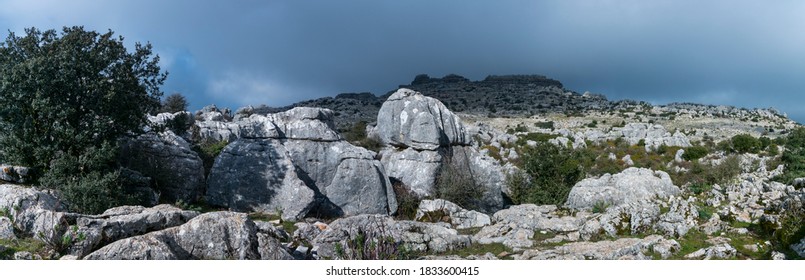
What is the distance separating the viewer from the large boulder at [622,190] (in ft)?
75.2

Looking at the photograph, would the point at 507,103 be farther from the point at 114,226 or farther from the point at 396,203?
the point at 114,226

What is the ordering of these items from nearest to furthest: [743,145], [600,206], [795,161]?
[600,206]
[795,161]
[743,145]

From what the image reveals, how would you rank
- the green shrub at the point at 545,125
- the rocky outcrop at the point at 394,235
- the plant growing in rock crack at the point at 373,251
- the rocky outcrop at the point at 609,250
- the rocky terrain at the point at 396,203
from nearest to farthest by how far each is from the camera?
the plant growing in rock crack at the point at 373,251
the rocky terrain at the point at 396,203
the rocky outcrop at the point at 609,250
the rocky outcrop at the point at 394,235
the green shrub at the point at 545,125

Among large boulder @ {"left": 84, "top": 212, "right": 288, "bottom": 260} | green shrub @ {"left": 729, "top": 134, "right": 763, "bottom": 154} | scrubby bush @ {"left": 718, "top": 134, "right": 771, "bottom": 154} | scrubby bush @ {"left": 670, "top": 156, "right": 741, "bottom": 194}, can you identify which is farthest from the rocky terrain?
green shrub @ {"left": 729, "top": 134, "right": 763, "bottom": 154}

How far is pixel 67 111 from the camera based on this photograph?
739 inches

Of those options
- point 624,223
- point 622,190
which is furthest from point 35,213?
point 622,190

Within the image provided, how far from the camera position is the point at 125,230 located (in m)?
11.6

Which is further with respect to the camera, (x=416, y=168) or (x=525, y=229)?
(x=416, y=168)

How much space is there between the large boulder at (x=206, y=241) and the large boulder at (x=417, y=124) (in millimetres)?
18093

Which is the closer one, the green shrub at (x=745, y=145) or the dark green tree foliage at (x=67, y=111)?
the dark green tree foliage at (x=67, y=111)

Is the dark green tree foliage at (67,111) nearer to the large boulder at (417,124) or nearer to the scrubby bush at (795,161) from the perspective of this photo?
the large boulder at (417,124)

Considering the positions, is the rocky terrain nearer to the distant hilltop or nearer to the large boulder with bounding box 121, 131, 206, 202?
the large boulder with bounding box 121, 131, 206, 202

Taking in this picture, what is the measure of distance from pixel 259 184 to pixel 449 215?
810 cm

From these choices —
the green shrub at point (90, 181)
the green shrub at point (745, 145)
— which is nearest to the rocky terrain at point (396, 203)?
the green shrub at point (90, 181)
